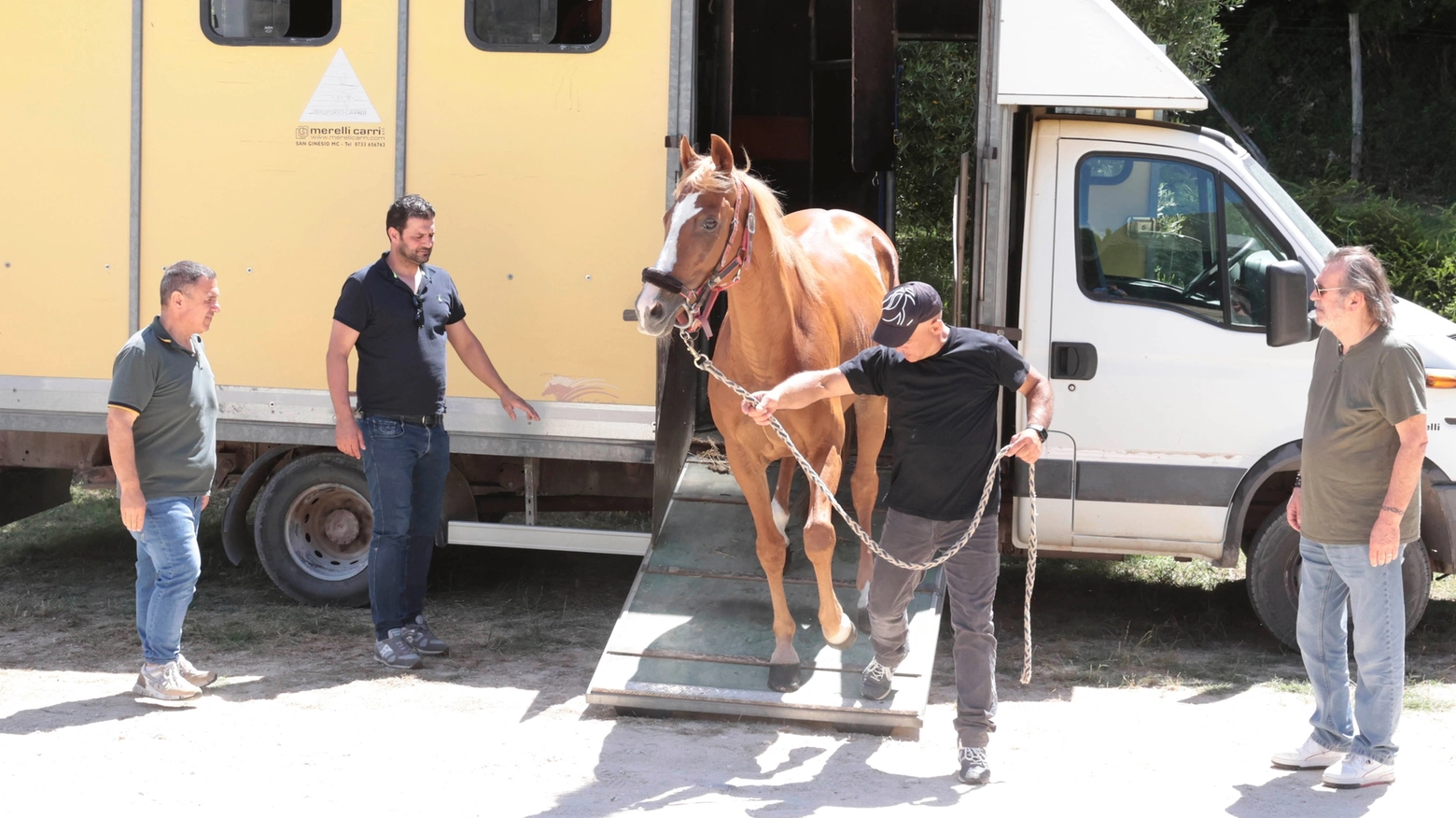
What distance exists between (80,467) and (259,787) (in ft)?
9.31

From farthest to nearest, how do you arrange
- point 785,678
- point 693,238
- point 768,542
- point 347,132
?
1. point 347,132
2. point 768,542
3. point 785,678
4. point 693,238

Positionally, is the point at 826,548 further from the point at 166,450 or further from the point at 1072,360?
the point at 166,450

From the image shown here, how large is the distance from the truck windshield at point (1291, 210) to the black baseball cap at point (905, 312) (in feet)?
8.08

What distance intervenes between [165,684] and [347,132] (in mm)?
2529

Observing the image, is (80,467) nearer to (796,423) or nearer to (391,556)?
(391,556)

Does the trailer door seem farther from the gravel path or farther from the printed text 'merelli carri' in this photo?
the gravel path

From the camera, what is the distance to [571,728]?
5020mm

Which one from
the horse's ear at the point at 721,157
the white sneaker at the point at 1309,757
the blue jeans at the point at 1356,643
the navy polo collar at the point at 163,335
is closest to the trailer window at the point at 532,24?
the horse's ear at the point at 721,157

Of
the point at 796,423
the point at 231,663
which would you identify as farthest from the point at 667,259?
the point at 231,663

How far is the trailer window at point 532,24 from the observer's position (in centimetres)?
592

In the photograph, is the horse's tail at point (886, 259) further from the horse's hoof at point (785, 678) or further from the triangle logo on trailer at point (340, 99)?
the triangle logo on trailer at point (340, 99)

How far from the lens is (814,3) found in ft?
26.9

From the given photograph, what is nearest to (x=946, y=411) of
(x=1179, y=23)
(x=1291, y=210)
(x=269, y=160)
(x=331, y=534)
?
(x=1291, y=210)

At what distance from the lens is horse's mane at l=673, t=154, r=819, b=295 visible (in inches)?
181
